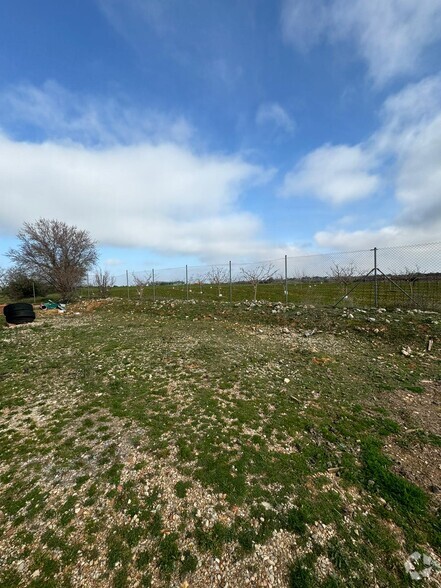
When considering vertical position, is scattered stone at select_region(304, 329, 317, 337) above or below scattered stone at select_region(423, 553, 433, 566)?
above

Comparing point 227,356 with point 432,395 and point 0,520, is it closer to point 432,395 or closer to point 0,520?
point 432,395

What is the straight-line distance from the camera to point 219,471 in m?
3.04

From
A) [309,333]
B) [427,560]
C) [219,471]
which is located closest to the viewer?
[427,560]

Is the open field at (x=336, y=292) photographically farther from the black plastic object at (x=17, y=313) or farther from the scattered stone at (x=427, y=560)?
the scattered stone at (x=427, y=560)

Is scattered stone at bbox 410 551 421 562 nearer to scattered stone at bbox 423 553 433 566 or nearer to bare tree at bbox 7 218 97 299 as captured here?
scattered stone at bbox 423 553 433 566

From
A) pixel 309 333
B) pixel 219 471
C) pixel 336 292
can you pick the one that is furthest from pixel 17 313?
pixel 336 292

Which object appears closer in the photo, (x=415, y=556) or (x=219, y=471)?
(x=415, y=556)

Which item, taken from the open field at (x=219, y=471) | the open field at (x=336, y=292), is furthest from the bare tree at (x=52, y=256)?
the open field at (x=219, y=471)

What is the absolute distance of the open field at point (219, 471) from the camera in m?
2.14

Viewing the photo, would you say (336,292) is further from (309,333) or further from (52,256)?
(52,256)

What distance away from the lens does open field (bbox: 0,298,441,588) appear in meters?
2.14

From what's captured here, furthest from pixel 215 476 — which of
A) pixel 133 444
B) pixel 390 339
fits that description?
pixel 390 339

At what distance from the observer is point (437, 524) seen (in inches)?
97.1

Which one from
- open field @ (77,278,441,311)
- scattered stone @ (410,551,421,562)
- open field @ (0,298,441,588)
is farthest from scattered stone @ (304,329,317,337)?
scattered stone @ (410,551,421,562)
